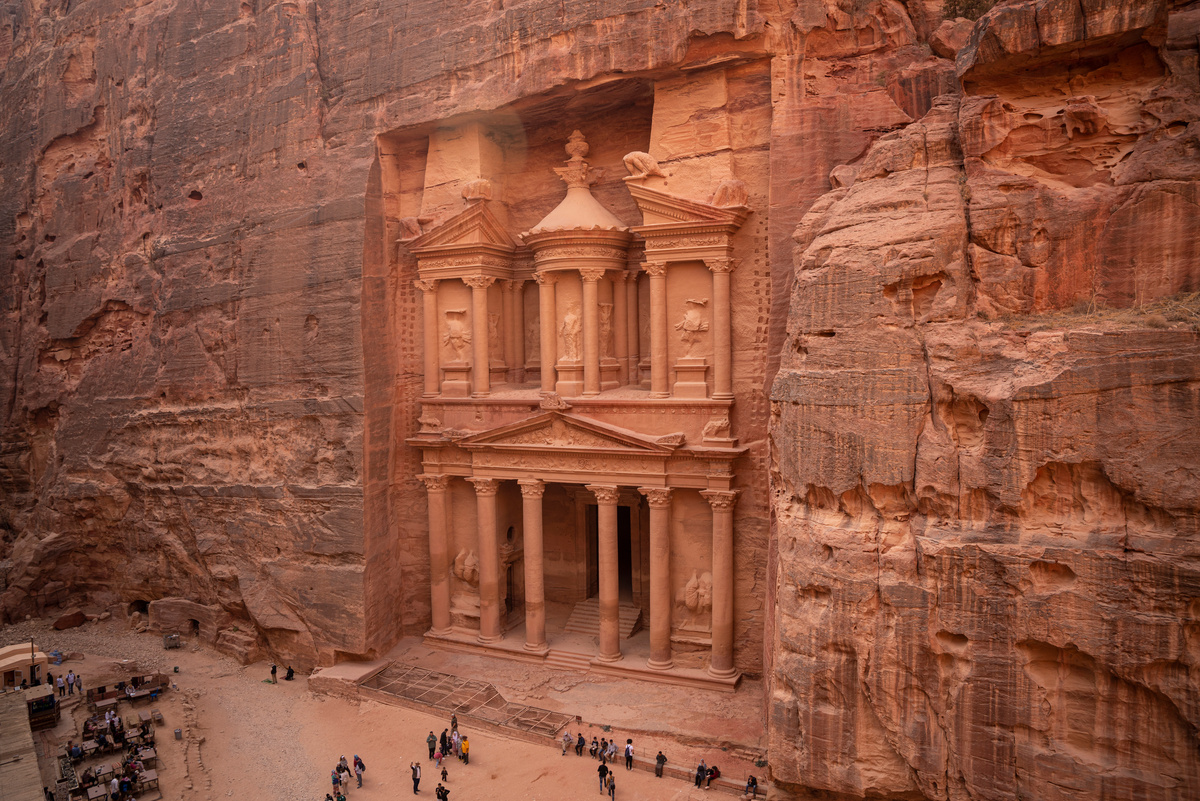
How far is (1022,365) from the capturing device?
345 inches

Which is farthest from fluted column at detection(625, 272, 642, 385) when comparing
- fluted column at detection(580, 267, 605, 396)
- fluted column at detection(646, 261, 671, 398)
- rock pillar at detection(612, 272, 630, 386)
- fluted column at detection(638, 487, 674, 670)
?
fluted column at detection(638, 487, 674, 670)

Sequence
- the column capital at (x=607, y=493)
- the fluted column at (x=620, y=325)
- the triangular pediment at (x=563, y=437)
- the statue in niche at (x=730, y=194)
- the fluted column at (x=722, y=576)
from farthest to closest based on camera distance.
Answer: the fluted column at (x=620, y=325) → the column capital at (x=607, y=493) → the triangular pediment at (x=563, y=437) → the fluted column at (x=722, y=576) → the statue in niche at (x=730, y=194)

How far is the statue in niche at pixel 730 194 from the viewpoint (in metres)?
14.8

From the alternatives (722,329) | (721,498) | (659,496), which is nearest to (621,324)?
(722,329)

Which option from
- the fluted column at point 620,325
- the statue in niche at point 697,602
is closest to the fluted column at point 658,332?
the fluted column at point 620,325

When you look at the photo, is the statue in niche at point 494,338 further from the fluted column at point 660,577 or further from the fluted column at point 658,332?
the fluted column at point 660,577

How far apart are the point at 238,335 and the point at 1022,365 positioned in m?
16.8

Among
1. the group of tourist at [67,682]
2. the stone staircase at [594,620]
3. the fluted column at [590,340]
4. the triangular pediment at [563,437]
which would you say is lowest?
the group of tourist at [67,682]

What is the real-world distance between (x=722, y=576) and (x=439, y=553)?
22.2 ft

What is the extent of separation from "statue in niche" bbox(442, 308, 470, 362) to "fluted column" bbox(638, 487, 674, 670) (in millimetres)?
5462

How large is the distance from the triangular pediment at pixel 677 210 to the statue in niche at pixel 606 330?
7.53ft

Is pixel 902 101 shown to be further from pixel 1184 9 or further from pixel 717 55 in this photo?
pixel 1184 9

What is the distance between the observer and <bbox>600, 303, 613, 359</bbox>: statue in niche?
17.1 metres

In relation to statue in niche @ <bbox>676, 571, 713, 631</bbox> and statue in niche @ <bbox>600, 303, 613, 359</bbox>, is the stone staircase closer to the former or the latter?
Answer: statue in niche @ <bbox>676, 571, 713, 631</bbox>
